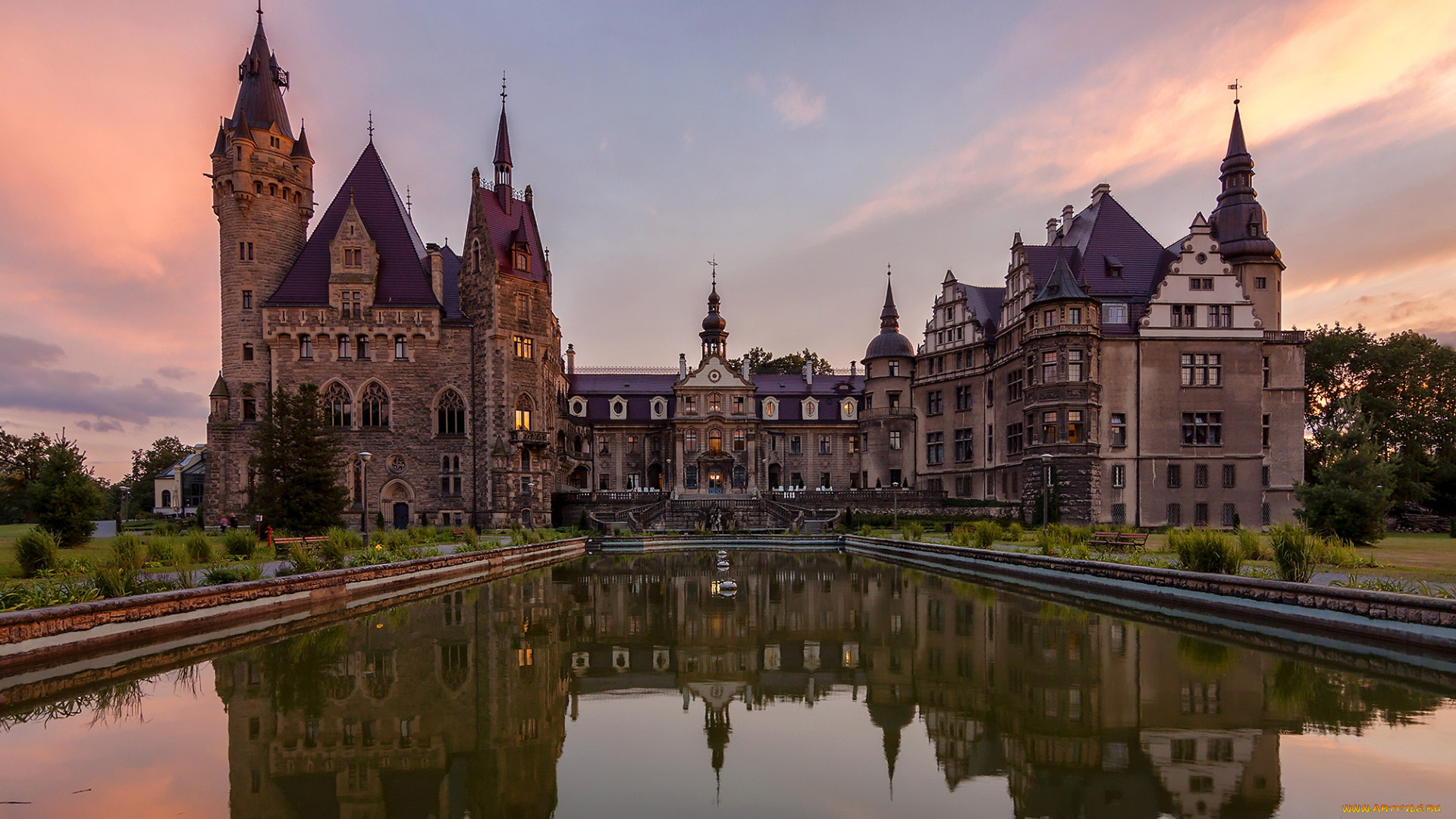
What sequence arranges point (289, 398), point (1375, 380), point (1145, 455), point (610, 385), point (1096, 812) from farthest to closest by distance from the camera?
1. point (610, 385)
2. point (1375, 380)
3. point (1145, 455)
4. point (289, 398)
5. point (1096, 812)

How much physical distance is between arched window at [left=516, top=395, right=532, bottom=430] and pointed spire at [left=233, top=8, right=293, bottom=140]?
23.3 m

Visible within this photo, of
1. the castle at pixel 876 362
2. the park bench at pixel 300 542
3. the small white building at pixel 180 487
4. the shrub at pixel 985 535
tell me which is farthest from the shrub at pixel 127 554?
the small white building at pixel 180 487

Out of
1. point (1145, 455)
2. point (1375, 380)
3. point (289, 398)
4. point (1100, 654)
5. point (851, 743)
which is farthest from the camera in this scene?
point (1375, 380)

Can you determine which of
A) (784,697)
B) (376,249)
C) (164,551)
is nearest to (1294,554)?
(784,697)

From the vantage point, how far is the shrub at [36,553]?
61.5ft

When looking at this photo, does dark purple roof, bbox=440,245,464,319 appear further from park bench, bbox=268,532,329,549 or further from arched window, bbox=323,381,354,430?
park bench, bbox=268,532,329,549

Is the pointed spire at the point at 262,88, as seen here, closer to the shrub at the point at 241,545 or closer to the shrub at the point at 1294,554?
the shrub at the point at 241,545

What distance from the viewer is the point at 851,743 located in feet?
28.6

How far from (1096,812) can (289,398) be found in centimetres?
3642

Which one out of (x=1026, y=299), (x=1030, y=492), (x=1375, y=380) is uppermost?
(x=1026, y=299)

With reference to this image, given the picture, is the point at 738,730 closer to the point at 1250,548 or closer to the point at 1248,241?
the point at 1250,548

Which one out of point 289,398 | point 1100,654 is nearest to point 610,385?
point 289,398

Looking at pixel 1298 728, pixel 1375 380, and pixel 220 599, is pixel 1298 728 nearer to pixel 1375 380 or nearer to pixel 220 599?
pixel 220 599

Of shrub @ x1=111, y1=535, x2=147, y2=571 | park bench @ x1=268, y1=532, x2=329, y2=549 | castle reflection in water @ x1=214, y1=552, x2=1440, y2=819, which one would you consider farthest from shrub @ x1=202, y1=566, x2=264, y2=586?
park bench @ x1=268, y1=532, x2=329, y2=549
